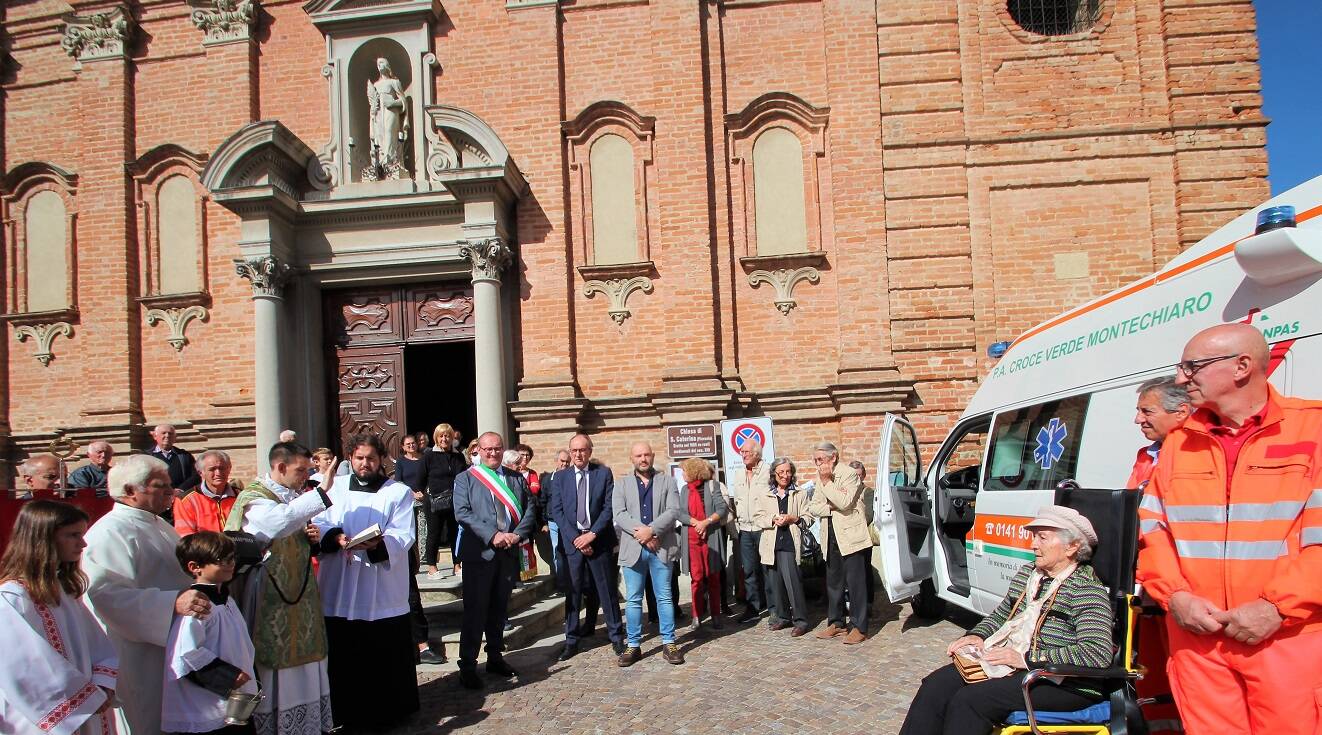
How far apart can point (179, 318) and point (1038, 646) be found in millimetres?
12097

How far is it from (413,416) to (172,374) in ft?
11.4

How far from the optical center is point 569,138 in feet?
38.2

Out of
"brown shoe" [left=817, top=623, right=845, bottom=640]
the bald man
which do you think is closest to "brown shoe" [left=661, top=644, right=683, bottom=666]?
"brown shoe" [left=817, top=623, right=845, bottom=640]

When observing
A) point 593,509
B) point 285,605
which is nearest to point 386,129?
point 593,509

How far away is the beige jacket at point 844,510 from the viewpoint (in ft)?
25.6

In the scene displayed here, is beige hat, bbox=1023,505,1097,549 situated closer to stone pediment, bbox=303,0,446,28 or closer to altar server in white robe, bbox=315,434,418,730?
altar server in white robe, bbox=315,434,418,730

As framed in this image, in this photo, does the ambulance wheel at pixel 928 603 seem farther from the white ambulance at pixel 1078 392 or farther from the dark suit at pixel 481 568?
the dark suit at pixel 481 568

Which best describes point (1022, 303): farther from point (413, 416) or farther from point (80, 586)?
point (80, 586)

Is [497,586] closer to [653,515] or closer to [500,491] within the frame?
[500,491]

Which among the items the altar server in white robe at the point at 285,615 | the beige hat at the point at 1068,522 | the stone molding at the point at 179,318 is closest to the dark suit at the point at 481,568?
the altar server in white robe at the point at 285,615

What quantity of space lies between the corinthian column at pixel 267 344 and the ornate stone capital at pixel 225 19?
337 cm

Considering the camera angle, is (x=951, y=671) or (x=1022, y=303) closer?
(x=951, y=671)

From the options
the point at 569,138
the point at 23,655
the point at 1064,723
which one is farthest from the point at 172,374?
the point at 1064,723

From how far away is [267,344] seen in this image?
11172mm
